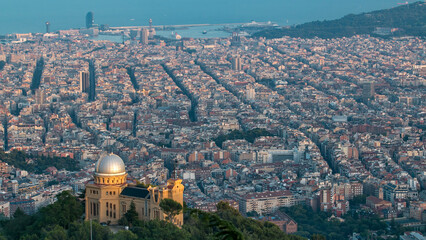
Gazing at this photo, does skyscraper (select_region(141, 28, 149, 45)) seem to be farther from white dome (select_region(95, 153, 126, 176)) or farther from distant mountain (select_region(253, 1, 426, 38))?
white dome (select_region(95, 153, 126, 176))

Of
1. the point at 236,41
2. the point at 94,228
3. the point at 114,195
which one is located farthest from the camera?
the point at 236,41

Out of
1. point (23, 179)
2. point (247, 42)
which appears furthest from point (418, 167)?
point (247, 42)

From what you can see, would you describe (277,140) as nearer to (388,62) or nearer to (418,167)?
(418,167)

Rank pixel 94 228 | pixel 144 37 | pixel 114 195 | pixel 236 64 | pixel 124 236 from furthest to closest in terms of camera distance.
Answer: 1. pixel 144 37
2. pixel 236 64
3. pixel 114 195
4. pixel 94 228
5. pixel 124 236

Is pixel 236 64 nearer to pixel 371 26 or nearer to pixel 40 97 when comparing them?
pixel 40 97

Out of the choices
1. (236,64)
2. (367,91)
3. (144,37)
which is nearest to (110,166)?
(367,91)

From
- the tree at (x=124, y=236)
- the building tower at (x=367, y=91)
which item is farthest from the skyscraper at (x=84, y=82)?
the tree at (x=124, y=236)

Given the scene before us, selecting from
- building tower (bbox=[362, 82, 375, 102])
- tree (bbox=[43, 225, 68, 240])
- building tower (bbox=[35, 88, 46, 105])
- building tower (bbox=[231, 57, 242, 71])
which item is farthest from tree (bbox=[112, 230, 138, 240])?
building tower (bbox=[231, 57, 242, 71])
